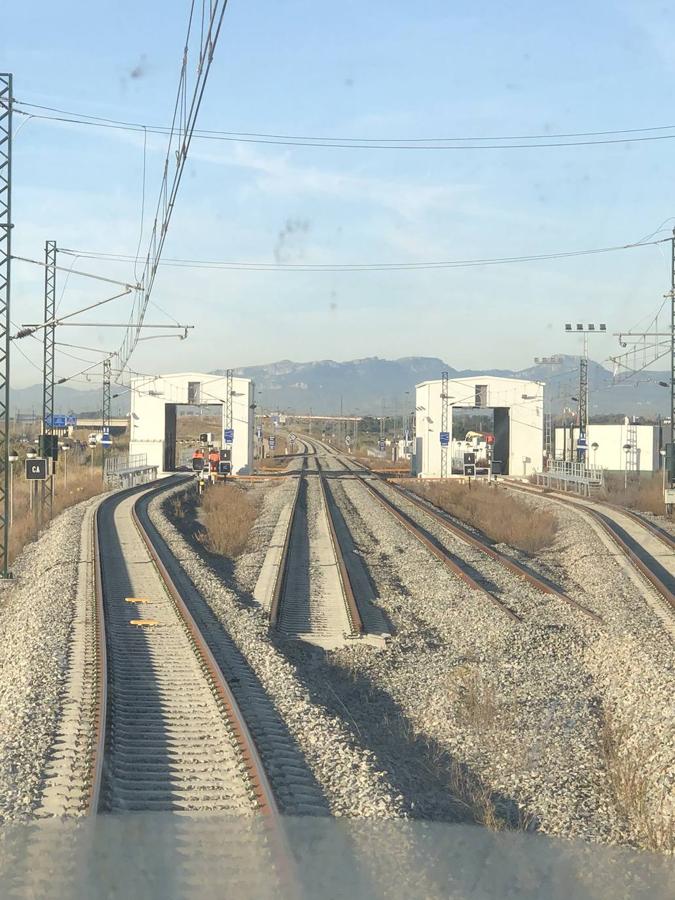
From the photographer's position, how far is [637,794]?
7133 millimetres

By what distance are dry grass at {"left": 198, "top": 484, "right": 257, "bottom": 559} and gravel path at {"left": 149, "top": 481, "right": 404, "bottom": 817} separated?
644cm

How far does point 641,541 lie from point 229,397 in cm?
3796

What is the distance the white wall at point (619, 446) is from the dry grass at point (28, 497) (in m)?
33.5

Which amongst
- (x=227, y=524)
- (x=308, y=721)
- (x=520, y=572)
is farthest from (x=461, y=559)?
(x=308, y=721)

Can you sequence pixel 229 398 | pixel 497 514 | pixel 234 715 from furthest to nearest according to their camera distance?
1. pixel 229 398
2. pixel 497 514
3. pixel 234 715

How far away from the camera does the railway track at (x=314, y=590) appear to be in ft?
46.2

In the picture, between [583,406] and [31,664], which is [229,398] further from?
[31,664]

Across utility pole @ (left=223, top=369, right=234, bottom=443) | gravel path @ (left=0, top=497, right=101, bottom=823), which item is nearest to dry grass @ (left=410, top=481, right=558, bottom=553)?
gravel path @ (left=0, top=497, right=101, bottom=823)

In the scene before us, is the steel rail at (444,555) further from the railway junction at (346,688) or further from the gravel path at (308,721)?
the gravel path at (308,721)

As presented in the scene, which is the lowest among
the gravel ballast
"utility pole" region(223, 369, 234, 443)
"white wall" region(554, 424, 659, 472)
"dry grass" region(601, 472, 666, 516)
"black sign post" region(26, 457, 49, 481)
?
the gravel ballast

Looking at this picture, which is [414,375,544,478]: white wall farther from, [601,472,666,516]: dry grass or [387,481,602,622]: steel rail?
[387,481,602,622]: steel rail

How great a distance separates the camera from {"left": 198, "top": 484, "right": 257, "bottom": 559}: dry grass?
24.8m

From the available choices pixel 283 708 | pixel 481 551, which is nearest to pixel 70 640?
pixel 283 708

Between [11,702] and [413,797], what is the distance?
172 inches
